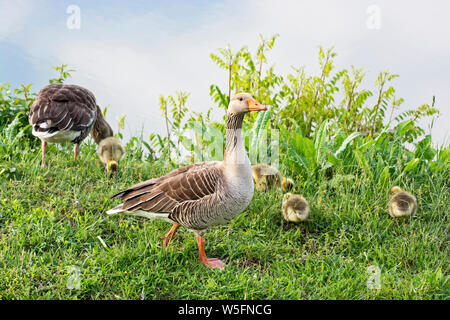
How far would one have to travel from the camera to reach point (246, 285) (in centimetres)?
429

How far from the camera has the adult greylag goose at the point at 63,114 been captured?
6.58 m

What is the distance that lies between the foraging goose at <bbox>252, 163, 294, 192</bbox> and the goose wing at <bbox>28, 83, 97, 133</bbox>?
2.86m

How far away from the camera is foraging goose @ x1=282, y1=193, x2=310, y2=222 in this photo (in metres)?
5.33

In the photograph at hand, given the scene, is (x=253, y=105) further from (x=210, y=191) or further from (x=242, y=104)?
(x=210, y=191)

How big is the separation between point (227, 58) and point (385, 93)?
292cm

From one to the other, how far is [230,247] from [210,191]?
1.07 meters

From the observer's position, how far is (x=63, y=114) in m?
6.68

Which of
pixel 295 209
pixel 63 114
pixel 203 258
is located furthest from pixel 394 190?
pixel 63 114

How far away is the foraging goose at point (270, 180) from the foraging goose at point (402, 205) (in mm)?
1351

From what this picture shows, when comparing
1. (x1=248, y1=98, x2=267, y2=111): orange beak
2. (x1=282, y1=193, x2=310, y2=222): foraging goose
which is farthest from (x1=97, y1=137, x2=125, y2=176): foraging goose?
(x1=248, y1=98, x2=267, y2=111): orange beak

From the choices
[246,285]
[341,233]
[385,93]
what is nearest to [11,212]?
[246,285]

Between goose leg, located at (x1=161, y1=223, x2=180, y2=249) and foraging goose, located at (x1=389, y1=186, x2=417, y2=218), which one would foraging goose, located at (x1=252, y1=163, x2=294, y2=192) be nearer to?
foraging goose, located at (x1=389, y1=186, x2=417, y2=218)
